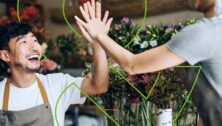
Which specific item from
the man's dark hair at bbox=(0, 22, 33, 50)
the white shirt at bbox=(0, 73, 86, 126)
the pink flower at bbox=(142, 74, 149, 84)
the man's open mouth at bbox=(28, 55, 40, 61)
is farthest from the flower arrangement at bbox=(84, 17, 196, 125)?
the man's dark hair at bbox=(0, 22, 33, 50)

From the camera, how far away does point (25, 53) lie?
1370mm

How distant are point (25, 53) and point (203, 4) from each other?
28.1 inches

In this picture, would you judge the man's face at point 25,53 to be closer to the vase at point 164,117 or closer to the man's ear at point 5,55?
the man's ear at point 5,55

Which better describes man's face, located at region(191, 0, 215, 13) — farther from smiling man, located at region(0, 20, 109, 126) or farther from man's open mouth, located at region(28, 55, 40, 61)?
man's open mouth, located at region(28, 55, 40, 61)

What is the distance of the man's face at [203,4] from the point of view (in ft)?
2.93

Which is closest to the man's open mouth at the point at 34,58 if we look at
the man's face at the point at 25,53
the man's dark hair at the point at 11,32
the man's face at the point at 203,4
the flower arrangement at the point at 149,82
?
the man's face at the point at 25,53

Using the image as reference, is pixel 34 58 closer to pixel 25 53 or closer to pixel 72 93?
pixel 25 53

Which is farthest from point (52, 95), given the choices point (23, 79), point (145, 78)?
point (145, 78)

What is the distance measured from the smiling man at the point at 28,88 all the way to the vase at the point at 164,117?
0.23 meters

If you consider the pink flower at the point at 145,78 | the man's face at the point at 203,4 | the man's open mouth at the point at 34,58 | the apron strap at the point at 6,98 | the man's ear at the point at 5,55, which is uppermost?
the man's face at the point at 203,4

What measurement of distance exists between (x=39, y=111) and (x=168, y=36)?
512 millimetres

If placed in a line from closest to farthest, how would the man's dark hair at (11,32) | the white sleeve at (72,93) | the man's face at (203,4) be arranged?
the man's face at (203,4) → the white sleeve at (72,93) → the man's dark hair at (11,32)

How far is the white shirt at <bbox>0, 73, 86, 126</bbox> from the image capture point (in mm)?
1322

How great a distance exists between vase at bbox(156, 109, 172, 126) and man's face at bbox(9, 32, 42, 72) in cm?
48
